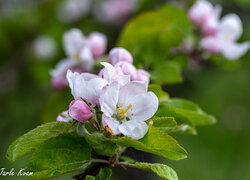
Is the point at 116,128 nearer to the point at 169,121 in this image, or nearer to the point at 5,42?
the point at 169,121

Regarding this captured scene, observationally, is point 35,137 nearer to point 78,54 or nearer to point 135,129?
point 135,129

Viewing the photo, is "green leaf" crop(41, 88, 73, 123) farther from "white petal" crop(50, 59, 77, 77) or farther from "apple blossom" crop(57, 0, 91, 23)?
"apple blossom" crop(57, 0, 91, 23)

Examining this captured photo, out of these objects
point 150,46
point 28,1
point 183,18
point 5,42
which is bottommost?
point 150,46

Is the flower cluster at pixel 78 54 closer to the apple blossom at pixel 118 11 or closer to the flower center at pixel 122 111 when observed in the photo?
the flower center at pixel 122 111

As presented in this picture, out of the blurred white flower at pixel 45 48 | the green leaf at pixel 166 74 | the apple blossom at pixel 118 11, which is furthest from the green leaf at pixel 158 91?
the blurred white flower at pixel 45 48

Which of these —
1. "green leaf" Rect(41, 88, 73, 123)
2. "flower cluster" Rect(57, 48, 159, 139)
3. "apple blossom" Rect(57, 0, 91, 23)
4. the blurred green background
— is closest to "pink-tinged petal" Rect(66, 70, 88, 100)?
"flower cluster" Rect(57, 48, 159, 139)

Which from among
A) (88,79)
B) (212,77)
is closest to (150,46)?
(88,79)

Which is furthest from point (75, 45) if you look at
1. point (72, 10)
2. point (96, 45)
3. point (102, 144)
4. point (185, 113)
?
point (72, 10)

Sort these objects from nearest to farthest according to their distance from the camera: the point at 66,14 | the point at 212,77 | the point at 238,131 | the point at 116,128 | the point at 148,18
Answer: the point at 116,128 → the point at 148,18 → the point at 212,77 → the point at 66,14 → the point at 238,131
